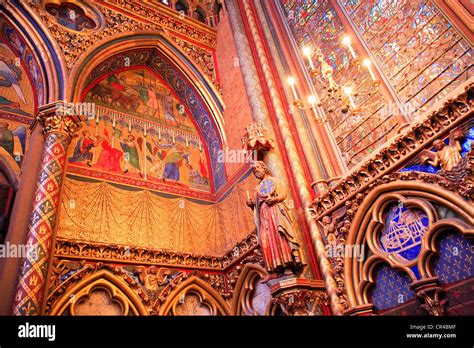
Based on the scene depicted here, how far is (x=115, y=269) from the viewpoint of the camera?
24.6 feet

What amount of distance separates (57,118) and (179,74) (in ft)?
16.6

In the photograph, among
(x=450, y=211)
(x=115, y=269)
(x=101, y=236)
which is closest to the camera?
(x=450, y=211)

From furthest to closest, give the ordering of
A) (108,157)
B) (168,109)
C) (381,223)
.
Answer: (168,109) < (108,157) < (381,223)

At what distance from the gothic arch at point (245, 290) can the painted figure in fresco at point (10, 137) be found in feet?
18.2

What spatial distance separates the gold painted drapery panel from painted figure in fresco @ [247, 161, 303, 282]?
1.69 m

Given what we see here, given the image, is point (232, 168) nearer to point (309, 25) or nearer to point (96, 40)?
point (309, 25)

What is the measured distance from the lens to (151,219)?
8.85 m

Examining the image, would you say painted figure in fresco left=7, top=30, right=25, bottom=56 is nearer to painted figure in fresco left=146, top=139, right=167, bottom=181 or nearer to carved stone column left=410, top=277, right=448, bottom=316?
painted figure in fresco left=146, top=139, right=167, bottom=181

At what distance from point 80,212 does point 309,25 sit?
730 cm

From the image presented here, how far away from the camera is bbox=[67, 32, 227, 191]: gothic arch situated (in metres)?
10.2

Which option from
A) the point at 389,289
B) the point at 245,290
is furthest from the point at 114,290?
the point at 389,289

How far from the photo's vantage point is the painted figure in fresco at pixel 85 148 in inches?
348

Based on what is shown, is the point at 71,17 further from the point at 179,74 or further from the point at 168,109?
the point at 168,109

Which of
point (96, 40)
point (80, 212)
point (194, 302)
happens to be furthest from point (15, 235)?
point (96, 40)
